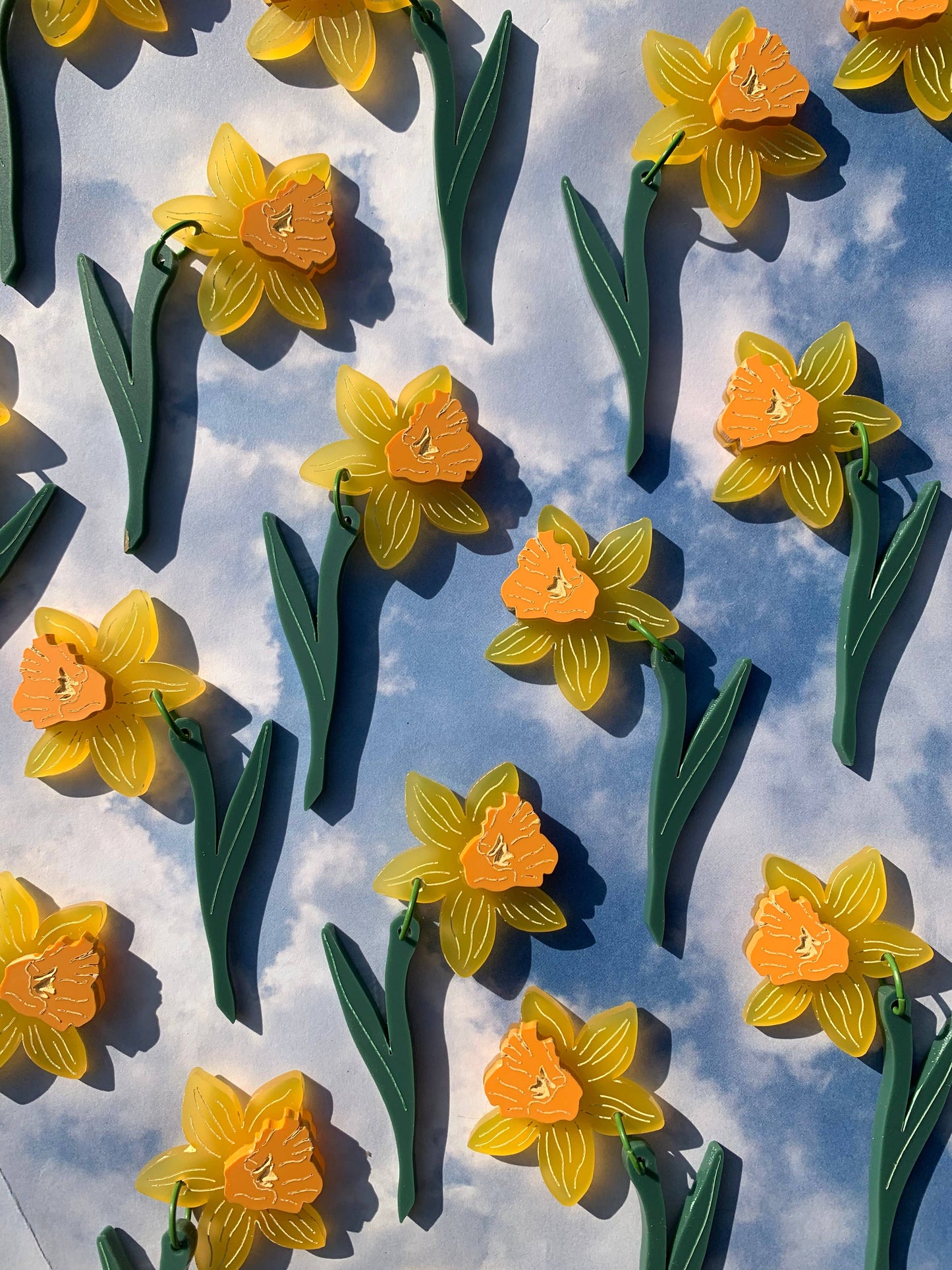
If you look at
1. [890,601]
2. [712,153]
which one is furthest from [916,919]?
[712,153]

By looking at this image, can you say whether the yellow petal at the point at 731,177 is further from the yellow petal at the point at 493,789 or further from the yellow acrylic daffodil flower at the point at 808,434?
the yellow petal at the point at 493,789

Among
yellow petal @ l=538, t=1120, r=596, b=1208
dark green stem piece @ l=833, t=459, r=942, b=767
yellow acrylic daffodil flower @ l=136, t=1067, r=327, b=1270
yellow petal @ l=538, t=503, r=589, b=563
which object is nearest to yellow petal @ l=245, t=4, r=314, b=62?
yellow petal @ l=538, t=503, r=589, b=563

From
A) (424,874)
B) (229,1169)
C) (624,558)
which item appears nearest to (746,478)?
(624,558)

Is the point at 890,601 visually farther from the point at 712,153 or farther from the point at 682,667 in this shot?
the point at 712,153

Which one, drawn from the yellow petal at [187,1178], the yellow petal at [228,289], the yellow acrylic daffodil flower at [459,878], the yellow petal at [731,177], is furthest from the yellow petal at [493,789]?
the yellow petal at [731,177]

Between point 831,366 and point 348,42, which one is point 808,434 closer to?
point 831,366
